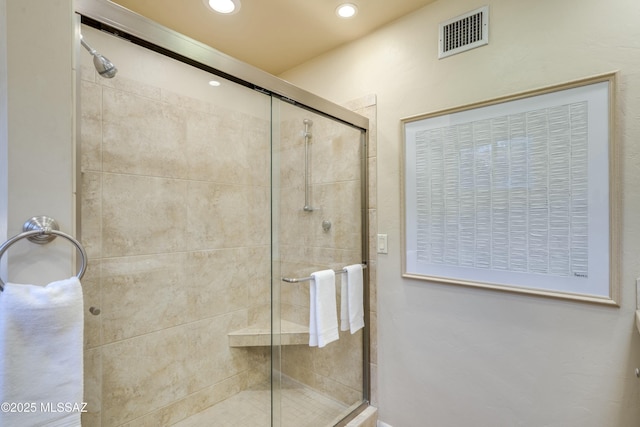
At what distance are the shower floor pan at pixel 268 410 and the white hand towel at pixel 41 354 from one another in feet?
3.73

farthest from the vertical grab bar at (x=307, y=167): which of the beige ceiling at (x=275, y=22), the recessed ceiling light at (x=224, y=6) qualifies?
the recessed ceiling light at (x=224, y=6)

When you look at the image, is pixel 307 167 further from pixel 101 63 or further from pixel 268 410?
pixel 268 410

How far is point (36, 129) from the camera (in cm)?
78

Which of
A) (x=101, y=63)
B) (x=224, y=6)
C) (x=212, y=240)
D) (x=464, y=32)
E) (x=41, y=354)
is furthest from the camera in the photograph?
(x=212, y=240)

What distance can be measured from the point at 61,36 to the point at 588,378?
87.5 inches

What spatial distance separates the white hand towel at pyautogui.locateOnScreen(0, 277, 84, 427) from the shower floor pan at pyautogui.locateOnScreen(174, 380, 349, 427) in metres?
1.14

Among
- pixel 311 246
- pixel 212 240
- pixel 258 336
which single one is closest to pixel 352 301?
pixel 311 246

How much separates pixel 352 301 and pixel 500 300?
78 centimetres

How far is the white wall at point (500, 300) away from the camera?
1.20 m

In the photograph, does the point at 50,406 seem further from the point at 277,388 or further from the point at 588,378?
the point at 588,378

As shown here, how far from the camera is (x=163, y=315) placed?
180 centimetres

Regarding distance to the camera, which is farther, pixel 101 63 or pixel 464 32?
pixel 464 32

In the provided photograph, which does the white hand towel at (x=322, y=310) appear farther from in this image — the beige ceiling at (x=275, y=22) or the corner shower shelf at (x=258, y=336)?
the beige ceiling at (x=275, y=22)

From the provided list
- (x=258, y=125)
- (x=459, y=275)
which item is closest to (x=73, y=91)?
(x=258, y=125)
